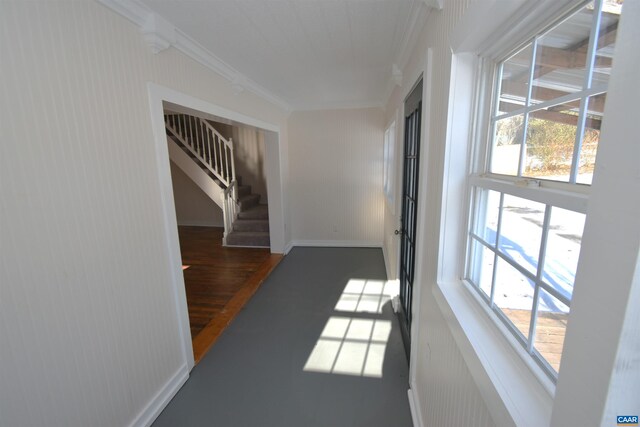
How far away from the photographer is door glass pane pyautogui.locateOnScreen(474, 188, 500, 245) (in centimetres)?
98

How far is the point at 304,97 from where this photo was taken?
3.96m

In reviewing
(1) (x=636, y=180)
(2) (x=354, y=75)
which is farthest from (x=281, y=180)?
(1) (x=636, y=180)

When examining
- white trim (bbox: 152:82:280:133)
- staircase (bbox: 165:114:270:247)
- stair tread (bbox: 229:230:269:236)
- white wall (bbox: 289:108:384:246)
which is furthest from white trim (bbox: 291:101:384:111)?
stair tread (bbox: 229:230:269:236)

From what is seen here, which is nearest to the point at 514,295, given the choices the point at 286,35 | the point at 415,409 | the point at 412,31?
the point at 415,409

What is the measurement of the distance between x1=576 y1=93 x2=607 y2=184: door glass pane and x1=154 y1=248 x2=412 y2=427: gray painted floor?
1730 millimetres

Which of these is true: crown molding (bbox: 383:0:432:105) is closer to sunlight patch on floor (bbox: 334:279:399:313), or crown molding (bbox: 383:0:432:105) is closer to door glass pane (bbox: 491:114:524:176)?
door glass pane (bbox: 491:114:524:176)

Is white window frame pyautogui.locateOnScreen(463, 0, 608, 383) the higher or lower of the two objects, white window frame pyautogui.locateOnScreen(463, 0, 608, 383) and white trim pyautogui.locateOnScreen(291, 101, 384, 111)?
the lower

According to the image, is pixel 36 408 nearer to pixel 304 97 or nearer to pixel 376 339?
pixel 376 339

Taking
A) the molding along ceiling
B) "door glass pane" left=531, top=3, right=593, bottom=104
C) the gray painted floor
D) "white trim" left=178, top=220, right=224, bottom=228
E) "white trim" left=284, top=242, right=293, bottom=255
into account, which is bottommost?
the gray painted floor

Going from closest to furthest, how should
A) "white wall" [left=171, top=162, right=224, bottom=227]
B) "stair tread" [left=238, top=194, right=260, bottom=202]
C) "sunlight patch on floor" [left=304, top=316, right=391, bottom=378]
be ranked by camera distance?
1. "sunlight patch on floor" [left=304, top=316, right=391, bottom=378]
2. "stair tread" [left=238, top=194, right=260, bottom=202]
3. "white wall" [left=171, top=162, right=224, bottom=227]

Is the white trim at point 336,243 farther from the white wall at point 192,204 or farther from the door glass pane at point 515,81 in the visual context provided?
the door glass pane at point 515,81

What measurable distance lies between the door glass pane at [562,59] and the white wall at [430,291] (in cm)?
40

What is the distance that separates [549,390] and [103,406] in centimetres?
191

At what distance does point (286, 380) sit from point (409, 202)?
168 cm
